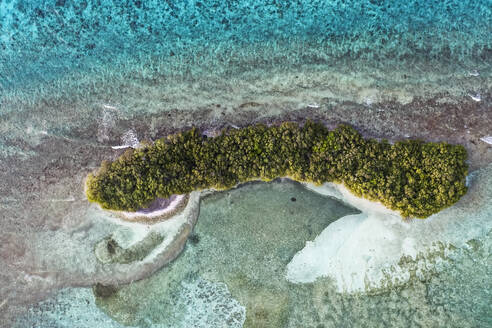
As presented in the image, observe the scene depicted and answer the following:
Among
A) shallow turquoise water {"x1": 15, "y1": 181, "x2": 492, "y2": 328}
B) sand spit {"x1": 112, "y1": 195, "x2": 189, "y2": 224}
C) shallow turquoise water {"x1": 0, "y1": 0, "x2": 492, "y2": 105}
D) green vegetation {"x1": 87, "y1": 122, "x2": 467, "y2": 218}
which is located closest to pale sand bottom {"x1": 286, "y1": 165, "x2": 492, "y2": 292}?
shallow turquoise water {"x1": 15, "y1": 181, "x2": 492, "y2": 328}

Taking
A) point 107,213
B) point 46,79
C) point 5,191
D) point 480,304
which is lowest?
point 480,304

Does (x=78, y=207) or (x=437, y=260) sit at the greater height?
(x=78, y=207)

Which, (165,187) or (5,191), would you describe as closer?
(165,187)

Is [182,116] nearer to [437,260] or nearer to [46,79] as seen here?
[46,79]

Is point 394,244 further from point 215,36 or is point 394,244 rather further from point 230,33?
point 215,36

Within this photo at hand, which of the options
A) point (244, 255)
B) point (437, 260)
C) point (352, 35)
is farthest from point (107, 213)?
point (437, 260)

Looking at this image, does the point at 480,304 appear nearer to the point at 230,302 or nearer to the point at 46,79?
the point at 230,302

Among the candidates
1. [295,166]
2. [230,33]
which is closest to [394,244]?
[295,166]

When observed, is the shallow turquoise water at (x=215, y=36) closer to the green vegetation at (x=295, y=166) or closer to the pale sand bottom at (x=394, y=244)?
the green vegetation at (x=295, y=166)
